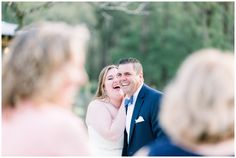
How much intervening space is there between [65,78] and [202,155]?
0.72 m

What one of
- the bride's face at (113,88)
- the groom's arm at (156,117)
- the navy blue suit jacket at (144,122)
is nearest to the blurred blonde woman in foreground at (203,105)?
the groom's arm at (156,117)

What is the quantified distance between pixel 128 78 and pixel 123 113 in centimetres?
34

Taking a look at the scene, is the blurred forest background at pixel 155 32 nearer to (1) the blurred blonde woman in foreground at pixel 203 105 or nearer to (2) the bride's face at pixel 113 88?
(2) the bride's face at pixel 113 88

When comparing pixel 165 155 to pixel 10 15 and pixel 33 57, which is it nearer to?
pixel 33 57

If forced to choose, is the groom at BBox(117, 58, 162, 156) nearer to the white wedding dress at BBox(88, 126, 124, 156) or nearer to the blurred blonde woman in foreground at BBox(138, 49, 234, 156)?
the white wedding dress at BBox(88, 126, 124, 156)

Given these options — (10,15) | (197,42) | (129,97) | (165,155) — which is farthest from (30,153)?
(197,42)

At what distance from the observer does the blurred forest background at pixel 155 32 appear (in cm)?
3562

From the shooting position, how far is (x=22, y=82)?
3246mm

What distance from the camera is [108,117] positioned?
6.64 meters

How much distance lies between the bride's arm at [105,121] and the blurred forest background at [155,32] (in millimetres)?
26154

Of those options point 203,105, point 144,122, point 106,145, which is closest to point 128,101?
point 144,122

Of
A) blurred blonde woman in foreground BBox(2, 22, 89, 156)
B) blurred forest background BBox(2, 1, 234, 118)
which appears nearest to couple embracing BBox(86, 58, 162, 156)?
blurred blonde woman in foreground BBox(2, 22, 89, 156)

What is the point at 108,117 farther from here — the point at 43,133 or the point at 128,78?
the point at 43,133

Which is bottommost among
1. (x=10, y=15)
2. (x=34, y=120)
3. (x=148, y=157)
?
(x=148, y=157)
